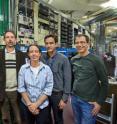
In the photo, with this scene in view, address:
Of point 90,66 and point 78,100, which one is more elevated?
point 90,66

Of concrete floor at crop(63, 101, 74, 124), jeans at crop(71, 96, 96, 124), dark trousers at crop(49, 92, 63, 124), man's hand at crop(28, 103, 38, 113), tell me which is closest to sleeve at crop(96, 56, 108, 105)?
jeans at crop(71, 96, 96, 124)

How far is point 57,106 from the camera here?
10.4 feet

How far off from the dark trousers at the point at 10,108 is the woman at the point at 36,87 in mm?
597

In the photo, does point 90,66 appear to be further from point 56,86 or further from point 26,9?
point 26,9

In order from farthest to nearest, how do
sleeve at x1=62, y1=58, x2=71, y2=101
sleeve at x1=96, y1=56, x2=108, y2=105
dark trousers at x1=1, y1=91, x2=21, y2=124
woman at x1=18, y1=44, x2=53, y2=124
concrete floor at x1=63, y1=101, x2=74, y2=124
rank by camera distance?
concrete floor at x1=63, y1=101, x2=74, y2=124 → dark trousers at x1=1, y1=91, x2=21, y2=124 → sleeve at x1=62, y1=58, x2=71, y2=101 → woman at x1=18, y1=44, x2=53, y2=124 → sleeve at x1=96, y1=56, x2=108, y2=105

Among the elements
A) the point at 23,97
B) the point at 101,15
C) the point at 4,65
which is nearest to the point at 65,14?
the point at 101,15

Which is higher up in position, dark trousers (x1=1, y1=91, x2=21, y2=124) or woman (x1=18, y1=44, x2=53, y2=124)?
woman (x1=18, y1=44, x2=53, y2=124)

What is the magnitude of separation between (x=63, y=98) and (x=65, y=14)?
5.76m

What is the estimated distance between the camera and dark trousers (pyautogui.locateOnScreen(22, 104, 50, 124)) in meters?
2.94

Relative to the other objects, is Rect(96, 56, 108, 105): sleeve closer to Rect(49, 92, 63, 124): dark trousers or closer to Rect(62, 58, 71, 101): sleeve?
Rect(62, 58, 71, 101): sleeve

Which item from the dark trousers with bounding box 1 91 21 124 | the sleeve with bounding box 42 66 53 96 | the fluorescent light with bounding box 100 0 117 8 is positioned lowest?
the dark trousers with bounding box 1 91 21 124

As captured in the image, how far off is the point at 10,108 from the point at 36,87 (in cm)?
103

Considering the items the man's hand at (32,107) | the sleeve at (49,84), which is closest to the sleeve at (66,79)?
the sleeve at (49,84)

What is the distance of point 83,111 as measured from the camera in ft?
9.56
